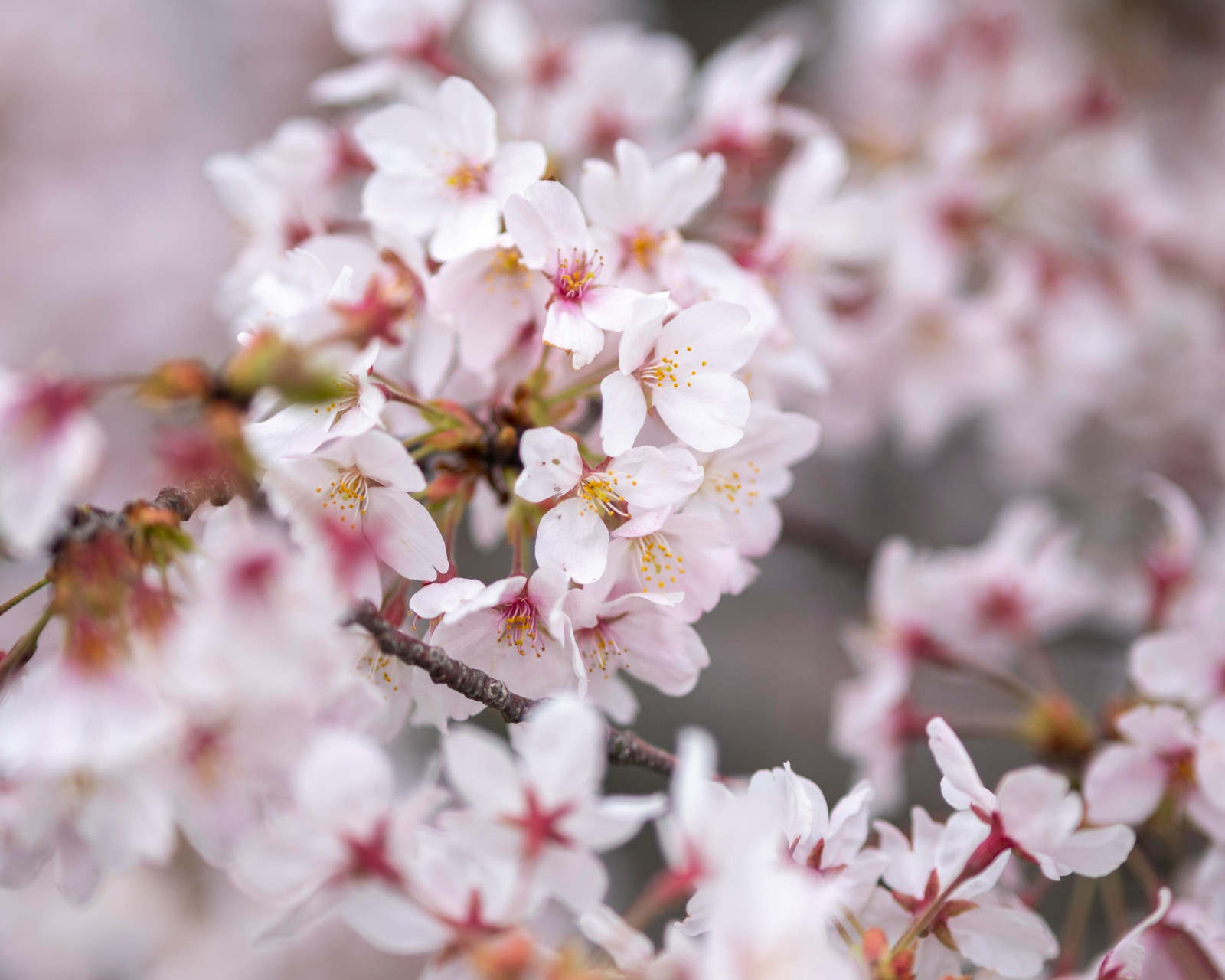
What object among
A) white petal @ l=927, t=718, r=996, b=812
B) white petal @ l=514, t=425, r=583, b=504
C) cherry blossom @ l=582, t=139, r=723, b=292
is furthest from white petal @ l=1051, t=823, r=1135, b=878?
cherry blossom @ l=582, t=139, r=723, b=292

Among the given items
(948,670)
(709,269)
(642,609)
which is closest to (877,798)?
(948,670)

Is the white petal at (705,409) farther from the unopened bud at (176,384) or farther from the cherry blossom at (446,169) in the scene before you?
the unopened bud at (176,384)

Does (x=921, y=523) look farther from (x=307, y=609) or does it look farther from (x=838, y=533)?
(x=307, y=609)

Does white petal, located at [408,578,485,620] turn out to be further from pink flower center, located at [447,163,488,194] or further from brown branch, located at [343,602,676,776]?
pink flower center, located at [447,163,488,194]

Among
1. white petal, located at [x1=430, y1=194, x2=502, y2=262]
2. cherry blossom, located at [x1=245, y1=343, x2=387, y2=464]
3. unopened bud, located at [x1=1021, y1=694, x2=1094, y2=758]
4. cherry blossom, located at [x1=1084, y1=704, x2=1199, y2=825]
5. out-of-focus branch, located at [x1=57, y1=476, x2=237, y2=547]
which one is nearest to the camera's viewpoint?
out-of-focus branch, located at [x1=57, y1=476, x2=237, y2=547]

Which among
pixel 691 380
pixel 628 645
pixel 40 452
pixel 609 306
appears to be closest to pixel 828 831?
pixel 628 645

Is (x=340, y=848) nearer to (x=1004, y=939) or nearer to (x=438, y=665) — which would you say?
(x=438, y=665)

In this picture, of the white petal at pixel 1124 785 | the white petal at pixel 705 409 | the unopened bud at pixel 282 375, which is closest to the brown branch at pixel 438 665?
the unopened bud at pixel 282 375

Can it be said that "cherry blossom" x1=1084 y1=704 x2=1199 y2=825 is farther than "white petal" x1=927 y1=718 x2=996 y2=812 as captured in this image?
Yes
